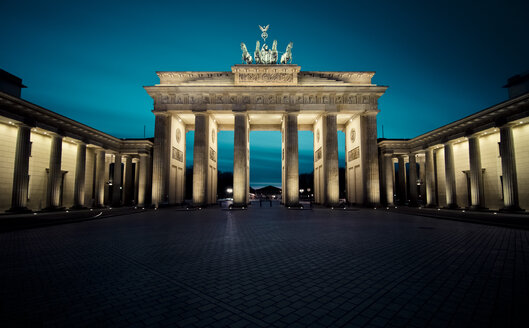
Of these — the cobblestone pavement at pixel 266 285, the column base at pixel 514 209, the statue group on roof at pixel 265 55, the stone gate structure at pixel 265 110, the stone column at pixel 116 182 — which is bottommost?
the column base at pixel 514 209

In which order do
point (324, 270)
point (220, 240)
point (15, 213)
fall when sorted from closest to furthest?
point (324, 270), point (220, 240), point (15, 213)

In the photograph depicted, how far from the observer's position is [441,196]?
32.8m

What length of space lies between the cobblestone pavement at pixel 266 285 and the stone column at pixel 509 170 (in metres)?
18.5

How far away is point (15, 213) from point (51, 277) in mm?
23323

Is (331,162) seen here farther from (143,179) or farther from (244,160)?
(143,179)

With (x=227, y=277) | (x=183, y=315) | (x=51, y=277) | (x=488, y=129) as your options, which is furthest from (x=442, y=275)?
(x=488, y=129)

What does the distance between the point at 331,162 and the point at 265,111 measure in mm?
10470

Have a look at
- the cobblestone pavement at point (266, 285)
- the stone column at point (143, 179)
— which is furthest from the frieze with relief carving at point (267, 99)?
the cobblestone pavement at point (266, 285)

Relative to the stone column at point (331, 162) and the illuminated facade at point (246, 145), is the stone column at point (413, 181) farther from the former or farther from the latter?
the stone column at point (331, 162)

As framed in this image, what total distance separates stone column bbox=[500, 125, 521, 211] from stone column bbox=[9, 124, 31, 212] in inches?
1685

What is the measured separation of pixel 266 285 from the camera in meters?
4.21

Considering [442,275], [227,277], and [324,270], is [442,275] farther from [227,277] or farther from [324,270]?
[227,277]

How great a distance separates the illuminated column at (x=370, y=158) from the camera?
2844cm

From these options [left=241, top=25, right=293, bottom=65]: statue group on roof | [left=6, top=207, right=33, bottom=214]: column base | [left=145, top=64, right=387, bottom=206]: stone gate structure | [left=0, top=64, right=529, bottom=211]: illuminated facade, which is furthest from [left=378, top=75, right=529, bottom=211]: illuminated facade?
[left=6, top=207, right=33, bottom=214]: column base
